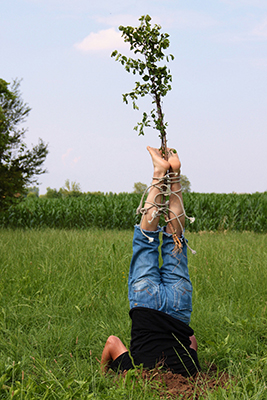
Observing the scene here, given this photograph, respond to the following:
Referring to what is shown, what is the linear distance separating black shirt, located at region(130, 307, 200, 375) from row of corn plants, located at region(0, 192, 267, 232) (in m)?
10.2

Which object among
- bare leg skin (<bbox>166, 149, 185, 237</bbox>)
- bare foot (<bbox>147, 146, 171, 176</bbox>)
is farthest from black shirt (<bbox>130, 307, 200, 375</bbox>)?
bare foot (<bbox>147, 146, 171, 176</bbox>)

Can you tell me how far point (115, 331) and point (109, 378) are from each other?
943 millimetres

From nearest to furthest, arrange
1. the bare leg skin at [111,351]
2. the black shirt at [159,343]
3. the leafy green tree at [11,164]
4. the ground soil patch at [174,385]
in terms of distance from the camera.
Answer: the ground soil patch at [174,385]
the black shirt at [159,343]
the bare leg skin at [111,351]
the leafy green tree at [11,164]

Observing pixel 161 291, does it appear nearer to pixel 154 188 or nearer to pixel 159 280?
pixel 159 280

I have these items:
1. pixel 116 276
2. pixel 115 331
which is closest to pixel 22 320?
pixel 115 331

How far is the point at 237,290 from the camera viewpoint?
5480 millimetres

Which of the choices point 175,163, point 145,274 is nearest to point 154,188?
point 175,163

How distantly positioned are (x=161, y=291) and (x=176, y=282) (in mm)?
146

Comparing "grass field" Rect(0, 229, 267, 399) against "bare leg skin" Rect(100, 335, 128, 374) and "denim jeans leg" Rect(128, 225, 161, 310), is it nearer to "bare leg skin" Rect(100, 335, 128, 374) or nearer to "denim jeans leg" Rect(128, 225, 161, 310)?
"bare leg skin" Rect(100, 335, 128, 374)

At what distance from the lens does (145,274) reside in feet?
9.13

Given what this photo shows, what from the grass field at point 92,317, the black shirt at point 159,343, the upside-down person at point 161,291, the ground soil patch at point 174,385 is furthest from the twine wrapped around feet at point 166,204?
the grass field at point 92,317

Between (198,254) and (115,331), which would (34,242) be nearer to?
(198,254)

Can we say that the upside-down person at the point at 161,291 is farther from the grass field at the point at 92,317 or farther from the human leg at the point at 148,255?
the grass field at the point at 92,317

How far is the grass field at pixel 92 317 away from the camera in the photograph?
2.80 meters
